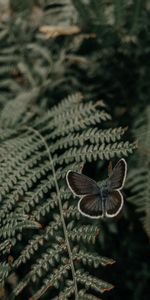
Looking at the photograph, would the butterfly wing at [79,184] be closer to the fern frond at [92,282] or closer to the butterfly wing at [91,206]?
the butterfly wing at [91,206]

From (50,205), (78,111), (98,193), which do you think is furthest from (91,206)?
(78,111)

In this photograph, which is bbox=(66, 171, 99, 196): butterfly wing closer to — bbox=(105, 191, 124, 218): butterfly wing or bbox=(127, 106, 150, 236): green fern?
bbox=(105, 191, 124, 218): butterfly wing

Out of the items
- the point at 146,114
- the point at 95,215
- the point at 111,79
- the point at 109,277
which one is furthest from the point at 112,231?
the point at 95,215

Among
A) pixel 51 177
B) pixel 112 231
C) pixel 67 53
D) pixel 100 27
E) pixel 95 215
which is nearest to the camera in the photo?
pixel 95 215

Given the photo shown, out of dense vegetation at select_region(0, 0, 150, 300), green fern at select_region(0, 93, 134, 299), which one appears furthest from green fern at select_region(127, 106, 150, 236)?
green fern at select_region(0, 93, 134, 299)

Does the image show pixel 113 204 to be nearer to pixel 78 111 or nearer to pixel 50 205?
pixel 50 205

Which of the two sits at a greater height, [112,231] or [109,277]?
[112,231]

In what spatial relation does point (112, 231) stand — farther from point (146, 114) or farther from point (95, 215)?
point (95, 215)
